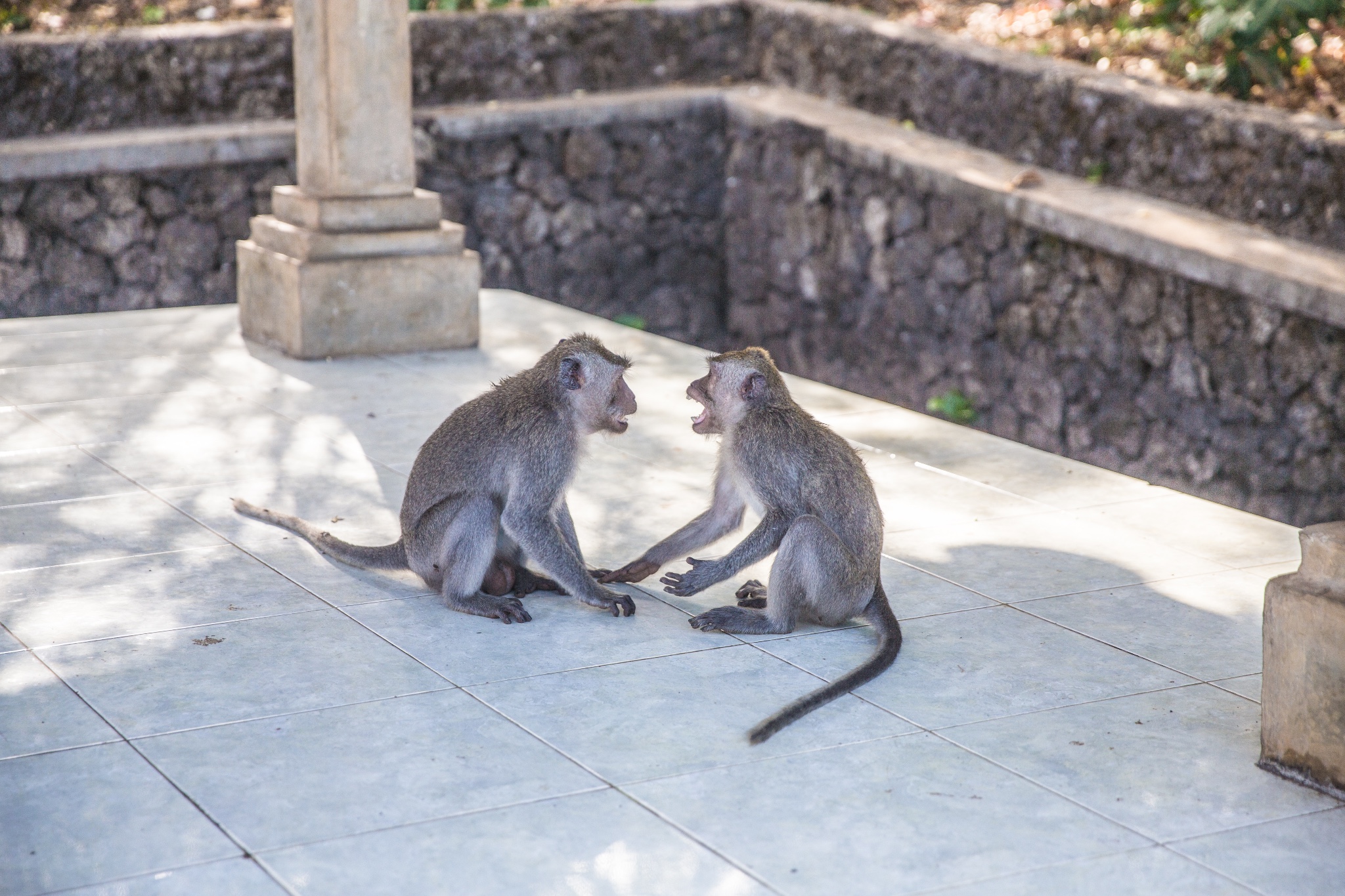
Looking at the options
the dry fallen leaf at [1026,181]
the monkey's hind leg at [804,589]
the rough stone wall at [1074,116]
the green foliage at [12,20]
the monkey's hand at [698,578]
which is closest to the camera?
the monkey's hind leg at [804,589]

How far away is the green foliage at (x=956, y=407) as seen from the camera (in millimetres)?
10070

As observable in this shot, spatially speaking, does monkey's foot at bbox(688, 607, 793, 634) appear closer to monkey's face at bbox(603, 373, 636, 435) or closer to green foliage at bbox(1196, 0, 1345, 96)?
monkey's face at bbox(603, 373, 636, 435)

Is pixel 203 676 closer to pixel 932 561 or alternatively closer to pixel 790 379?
pixel 932 561

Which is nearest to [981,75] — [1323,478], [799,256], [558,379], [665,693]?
[799,256]

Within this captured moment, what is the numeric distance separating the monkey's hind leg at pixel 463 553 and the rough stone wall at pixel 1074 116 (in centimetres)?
532

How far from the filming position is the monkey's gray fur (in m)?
4.48

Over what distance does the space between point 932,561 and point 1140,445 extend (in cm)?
383

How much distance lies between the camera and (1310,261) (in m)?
7.80

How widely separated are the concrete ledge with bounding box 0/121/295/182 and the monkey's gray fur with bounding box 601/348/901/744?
6382 mm

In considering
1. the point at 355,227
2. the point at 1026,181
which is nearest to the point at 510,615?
the point at 355,227

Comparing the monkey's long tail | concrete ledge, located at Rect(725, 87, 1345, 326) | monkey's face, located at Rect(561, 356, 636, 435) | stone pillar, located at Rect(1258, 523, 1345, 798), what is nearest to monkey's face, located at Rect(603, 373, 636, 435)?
monkey's face, located at Rect(561, 356, 636, 435)

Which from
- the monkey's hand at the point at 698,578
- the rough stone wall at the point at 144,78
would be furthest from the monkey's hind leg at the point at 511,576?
the rough stone wall at the point at 144,78

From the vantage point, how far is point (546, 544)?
466 centimetres

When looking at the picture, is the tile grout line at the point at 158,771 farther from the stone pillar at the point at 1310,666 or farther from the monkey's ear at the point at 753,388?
the stone pillar at the point at 1310,666
